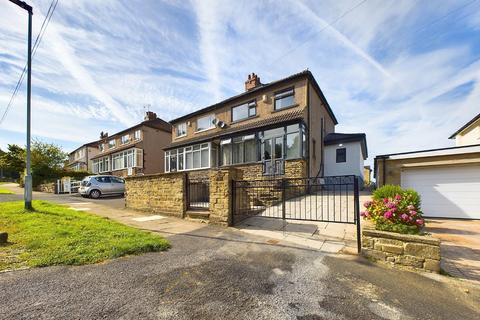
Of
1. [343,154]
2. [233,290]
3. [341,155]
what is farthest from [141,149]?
[233,290]

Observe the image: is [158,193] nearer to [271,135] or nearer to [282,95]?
[271,135]

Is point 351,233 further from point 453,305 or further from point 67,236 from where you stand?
point 67,236

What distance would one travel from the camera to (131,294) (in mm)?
2936

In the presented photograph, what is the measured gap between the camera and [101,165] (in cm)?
3512

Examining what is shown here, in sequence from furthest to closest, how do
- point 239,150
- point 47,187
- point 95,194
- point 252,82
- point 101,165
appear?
1. point 101,165
2. point 47,187
3. point 252,82
4. point 95,194
5. point 239,150

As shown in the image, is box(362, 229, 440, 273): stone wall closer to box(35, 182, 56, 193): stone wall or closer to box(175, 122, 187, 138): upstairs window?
box(175, 122, 187, 138): upstairs window

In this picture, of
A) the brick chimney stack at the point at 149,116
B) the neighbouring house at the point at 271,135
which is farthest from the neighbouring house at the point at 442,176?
the brick chimney stack at the point at 149,116

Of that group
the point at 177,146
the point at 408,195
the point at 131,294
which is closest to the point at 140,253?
the point at 131,294

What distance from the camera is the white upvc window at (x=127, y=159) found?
26953mm

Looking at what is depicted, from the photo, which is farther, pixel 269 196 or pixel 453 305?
pixel 269 196

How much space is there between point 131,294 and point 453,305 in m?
4.41

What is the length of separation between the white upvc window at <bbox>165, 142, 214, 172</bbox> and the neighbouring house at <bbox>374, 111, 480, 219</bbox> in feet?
41.3

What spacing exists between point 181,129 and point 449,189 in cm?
2238

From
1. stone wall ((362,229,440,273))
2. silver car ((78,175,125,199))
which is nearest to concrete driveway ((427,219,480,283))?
stone wall ((362,229,440,273))
